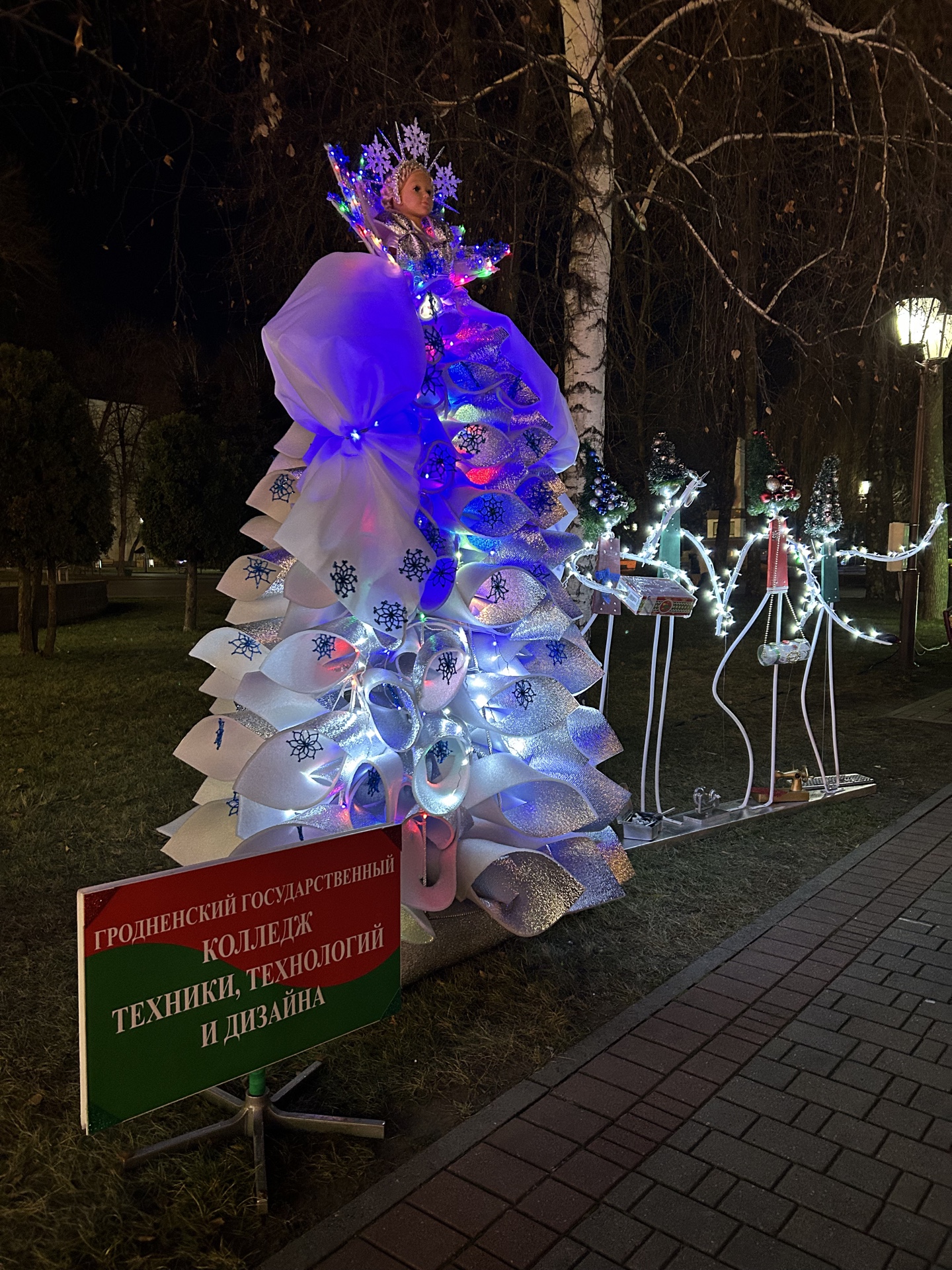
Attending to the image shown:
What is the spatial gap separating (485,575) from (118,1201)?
234 centimetres

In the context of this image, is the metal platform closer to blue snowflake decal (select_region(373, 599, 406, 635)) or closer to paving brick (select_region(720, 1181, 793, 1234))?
blue snowflake decal (select_region(373, 599, 406, 635))

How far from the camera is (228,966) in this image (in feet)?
8.20

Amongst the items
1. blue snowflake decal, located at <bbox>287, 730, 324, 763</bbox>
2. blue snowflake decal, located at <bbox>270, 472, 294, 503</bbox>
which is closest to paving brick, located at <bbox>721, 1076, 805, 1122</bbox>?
blue snowflake decal, located at <bbox>287, 730, 324, 763</bbox>

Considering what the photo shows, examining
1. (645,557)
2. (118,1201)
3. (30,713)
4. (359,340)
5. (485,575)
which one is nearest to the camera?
(118,1201)

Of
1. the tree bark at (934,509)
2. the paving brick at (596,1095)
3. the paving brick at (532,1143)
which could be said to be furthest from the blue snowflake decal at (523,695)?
the tree bark at (934,509)

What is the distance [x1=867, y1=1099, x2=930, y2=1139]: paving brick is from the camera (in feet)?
9.75

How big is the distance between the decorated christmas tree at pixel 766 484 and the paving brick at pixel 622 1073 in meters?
3.91

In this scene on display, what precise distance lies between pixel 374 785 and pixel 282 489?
126 centimetres

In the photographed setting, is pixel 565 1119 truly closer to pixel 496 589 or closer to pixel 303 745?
pixel 303 745

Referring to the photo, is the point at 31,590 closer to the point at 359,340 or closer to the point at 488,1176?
the point at 359,340

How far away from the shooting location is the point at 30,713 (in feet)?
32.6

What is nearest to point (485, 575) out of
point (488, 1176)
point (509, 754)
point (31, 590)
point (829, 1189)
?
point (509, 754)

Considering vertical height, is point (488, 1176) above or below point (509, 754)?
below

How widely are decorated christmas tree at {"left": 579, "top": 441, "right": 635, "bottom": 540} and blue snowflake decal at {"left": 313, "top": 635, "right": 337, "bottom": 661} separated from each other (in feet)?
7.31
